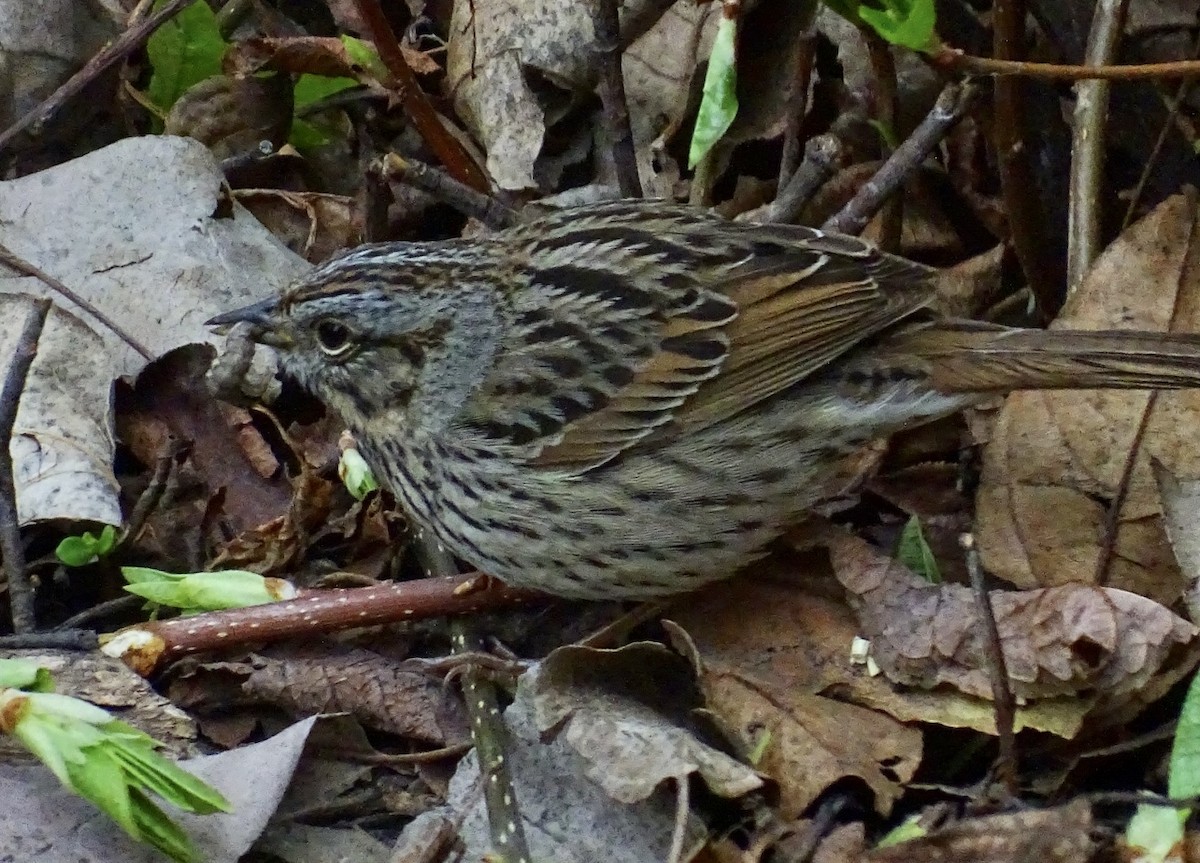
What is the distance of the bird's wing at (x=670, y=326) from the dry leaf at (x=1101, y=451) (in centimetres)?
38

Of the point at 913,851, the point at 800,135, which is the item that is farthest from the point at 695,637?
the point at 800,135

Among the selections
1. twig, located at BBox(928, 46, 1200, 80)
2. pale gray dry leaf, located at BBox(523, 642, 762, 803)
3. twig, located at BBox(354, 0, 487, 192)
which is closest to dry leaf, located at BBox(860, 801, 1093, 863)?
pale gray dry leaf, located at BBox(523, 642, 762, 803)

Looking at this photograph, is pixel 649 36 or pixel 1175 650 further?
A: pixel 649 36

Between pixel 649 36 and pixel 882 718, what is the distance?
2.10 m

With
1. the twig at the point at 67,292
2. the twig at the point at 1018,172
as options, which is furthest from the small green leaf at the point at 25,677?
the twig at the point at 1018,172

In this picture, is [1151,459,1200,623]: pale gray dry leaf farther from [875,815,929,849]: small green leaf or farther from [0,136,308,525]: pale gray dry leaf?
[0,136,308,525]: pale gray dry leaf

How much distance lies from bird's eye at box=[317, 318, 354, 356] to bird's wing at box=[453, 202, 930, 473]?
317 millimetres

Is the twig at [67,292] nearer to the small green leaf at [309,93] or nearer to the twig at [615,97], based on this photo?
the small green leaf at [309,93]

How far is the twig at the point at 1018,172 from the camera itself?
3297 millimetres

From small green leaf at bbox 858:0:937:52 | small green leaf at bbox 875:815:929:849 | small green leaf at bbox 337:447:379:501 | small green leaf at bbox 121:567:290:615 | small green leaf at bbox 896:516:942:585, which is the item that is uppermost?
small green leaf at bbox 858:0:937:52

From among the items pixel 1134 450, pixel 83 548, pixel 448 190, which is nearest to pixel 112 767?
pixel 83 548

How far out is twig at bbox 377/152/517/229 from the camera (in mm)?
3570

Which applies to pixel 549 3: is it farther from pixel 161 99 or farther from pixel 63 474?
pixel 63 474

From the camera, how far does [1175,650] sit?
104 inches
